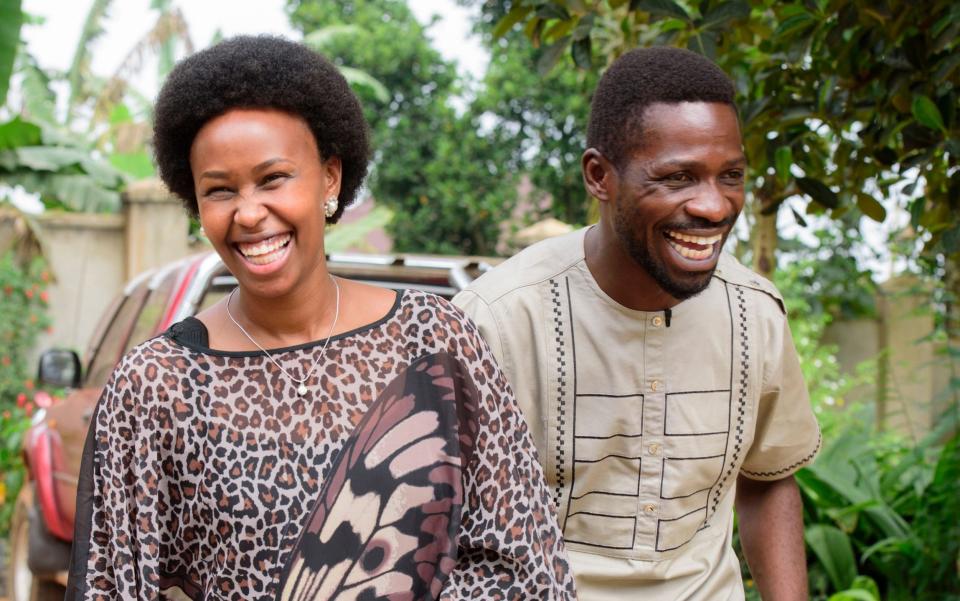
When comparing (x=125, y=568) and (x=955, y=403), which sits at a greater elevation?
(x=955, y=403)

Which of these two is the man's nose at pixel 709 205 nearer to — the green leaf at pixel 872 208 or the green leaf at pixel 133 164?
the green leaf at pixel 872 208

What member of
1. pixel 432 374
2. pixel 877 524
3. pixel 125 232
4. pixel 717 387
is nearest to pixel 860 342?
pixel 877 524

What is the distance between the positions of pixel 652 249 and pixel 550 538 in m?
0.63

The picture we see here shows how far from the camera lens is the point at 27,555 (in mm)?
5828

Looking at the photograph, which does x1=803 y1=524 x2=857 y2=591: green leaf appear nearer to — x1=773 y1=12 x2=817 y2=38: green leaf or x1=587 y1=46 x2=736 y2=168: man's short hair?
x1=773 y1=12 x2=817 y2=38: green leaf

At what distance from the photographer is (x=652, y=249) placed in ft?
7.70

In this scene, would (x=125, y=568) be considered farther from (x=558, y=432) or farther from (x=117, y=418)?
(x=558, y=432)

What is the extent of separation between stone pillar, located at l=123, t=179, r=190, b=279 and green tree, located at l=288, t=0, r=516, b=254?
104 inches

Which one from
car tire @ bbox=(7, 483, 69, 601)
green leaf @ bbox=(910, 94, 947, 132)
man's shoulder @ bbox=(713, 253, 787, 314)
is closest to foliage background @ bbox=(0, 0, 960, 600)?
green leaf @ bbox=(910, 94, 947, 132)

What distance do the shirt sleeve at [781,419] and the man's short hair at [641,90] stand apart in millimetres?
596

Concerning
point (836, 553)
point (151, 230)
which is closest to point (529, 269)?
point (836, 553)

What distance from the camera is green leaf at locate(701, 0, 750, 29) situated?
300cm

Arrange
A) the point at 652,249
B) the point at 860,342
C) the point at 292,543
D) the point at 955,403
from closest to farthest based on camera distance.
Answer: the point at 292,543 < the point at 652,249 < the point at 955,403 < the point at 860,342

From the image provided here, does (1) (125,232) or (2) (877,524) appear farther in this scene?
(1) (125,232)
